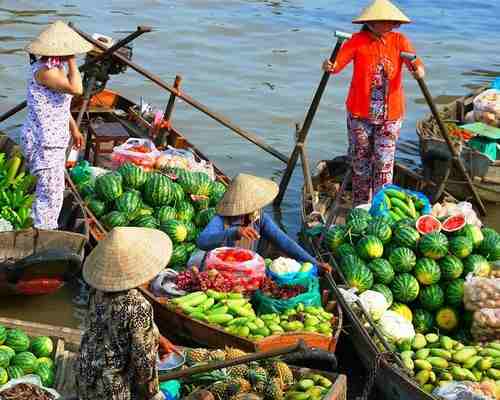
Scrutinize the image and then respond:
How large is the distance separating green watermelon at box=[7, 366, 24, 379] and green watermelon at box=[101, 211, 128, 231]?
2.37m

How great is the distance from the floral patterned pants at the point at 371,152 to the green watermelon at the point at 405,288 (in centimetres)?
178

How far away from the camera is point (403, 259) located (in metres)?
6.82

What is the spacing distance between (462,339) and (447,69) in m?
12.3

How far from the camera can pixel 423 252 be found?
687cm

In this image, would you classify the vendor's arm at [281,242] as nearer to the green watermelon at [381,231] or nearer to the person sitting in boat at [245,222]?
the person sitting in boat at [245,222]

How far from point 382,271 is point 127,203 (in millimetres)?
2329

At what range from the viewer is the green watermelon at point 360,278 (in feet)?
22.1

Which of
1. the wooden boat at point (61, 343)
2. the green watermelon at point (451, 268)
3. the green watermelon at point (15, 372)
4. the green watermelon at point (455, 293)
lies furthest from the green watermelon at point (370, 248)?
the green watermelon at point (15, 372)

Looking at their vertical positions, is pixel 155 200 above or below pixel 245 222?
below

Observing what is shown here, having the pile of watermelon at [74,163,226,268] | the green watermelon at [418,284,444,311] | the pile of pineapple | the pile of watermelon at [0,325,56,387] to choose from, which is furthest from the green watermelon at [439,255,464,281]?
Answer: the pile of watermelon at [0,325,56,387]

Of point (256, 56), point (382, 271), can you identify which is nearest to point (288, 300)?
point (382, 271)

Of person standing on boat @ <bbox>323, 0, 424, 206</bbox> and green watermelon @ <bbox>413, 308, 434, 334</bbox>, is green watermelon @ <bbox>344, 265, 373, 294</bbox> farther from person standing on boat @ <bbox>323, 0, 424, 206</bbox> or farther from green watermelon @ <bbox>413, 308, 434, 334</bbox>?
person standing on boat @ <bbox>323, 0, 424, 206</bbox>

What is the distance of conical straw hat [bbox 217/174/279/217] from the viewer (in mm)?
6344

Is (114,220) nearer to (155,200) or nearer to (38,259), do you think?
(155,200)
